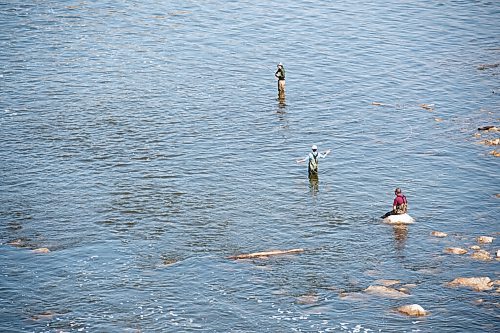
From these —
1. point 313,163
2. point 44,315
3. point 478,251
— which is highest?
point 313,163

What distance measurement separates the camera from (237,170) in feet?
155

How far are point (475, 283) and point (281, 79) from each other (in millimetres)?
27560

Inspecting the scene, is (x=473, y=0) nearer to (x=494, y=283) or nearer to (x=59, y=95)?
(x=59, y=95)

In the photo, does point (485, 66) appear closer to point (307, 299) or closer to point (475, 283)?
point (475, 283)

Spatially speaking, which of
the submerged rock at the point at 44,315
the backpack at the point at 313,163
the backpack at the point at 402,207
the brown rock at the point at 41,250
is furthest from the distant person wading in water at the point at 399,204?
the submerged rock at the point at 44,315

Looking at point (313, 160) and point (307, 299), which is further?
point (313, 160)

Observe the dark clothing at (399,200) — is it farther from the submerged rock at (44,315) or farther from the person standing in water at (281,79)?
the person standing in water at (281,79)

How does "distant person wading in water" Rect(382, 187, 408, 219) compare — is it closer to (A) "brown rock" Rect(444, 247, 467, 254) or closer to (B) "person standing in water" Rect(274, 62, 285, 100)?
(A) "brown rock" Rect(444, 247, 467, 254)

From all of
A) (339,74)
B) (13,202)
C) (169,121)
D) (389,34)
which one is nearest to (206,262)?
(13,202)

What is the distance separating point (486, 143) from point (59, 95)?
31.1 m

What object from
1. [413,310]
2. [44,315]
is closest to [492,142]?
[413,310]

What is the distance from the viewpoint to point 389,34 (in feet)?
251

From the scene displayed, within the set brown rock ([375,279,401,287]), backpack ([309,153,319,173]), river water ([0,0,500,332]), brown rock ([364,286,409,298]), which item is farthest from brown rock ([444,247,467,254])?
backpack ([309,153,319,173])

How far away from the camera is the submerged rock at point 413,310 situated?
32.9 m
